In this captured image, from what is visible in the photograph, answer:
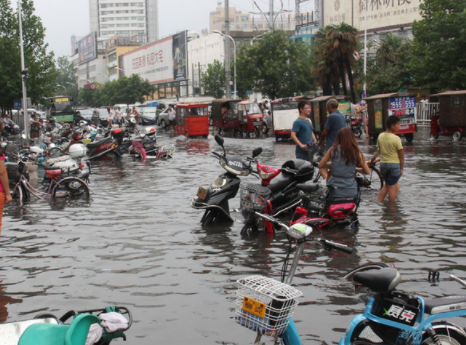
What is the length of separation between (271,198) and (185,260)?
194 centimetres

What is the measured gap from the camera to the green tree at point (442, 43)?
30.7m

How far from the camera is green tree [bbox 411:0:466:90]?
30.7 m

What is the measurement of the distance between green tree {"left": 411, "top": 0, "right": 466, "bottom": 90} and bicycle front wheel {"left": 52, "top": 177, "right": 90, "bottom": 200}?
22.7 meters

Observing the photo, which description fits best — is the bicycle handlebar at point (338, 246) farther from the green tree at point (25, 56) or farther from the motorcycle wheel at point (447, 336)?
the green tree at point (25, 56)

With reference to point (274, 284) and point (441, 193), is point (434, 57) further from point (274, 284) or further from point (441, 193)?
point (274, 284)

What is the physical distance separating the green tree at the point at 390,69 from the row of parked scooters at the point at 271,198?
31948 millimetres

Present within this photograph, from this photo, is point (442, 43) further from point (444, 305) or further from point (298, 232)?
point (298, 232)

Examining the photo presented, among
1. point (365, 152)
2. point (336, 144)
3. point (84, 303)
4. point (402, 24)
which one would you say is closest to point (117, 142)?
point (365, 152)

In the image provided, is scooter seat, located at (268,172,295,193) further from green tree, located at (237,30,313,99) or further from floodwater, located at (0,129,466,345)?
green tree, located at (237,30,313,99)

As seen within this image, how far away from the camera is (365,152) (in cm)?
2131

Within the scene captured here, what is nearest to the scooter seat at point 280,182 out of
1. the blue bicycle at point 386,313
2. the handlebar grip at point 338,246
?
the blue bicycle at point 386,313

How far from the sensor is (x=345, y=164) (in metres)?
8.39

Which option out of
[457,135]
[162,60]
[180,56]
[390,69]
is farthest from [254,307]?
[162,60]

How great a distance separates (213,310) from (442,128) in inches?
862
